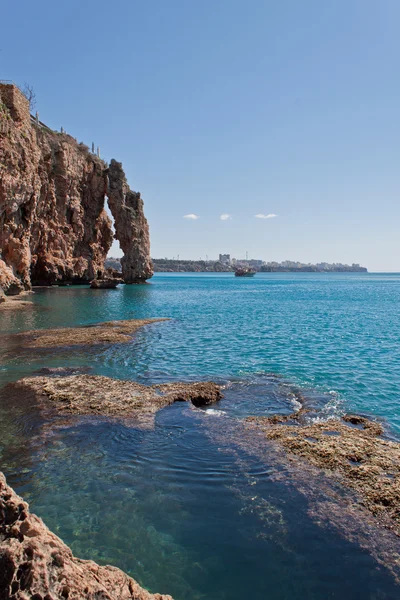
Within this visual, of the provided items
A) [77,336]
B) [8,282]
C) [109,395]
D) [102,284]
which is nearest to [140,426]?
[109,395]

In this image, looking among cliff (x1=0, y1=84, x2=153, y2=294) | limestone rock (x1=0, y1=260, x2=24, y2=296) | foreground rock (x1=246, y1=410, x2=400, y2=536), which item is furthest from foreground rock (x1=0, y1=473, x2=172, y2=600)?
cliff (x1=0, y1=84, x2=153, y2=294)

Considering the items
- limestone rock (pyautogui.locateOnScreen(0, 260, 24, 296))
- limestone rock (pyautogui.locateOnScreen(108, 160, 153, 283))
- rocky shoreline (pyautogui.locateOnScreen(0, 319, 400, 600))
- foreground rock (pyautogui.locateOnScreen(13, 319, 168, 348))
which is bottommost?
foreground rock (pyautogui.locateOnScreen(13, 319, 168, 348))

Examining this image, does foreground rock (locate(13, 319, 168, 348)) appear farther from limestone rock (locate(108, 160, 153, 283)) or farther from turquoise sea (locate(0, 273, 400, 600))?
limestone rock (locate(108, 160, 153, 283))

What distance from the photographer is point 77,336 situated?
87.9 ft

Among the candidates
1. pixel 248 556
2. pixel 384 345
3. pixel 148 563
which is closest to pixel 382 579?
pixel 248 556

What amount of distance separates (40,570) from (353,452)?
832 centimetres

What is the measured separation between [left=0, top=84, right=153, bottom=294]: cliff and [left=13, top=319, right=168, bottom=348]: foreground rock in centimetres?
1831

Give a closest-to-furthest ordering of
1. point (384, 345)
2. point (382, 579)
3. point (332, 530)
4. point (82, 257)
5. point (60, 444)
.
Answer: point (382, 579)
point (332, 530)
point (60, 444)
point (384, 345)
point (82, 257)

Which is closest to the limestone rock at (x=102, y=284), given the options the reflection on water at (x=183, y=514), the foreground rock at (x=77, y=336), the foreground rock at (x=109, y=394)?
the foreground rock at (x=77, y=336)

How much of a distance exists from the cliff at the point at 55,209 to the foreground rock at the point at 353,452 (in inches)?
1546

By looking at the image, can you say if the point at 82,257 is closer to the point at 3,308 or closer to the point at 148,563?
the point at 3,308

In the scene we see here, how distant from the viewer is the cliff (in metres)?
46.6

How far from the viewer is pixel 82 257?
3250 inches

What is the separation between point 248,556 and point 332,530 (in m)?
1.73
